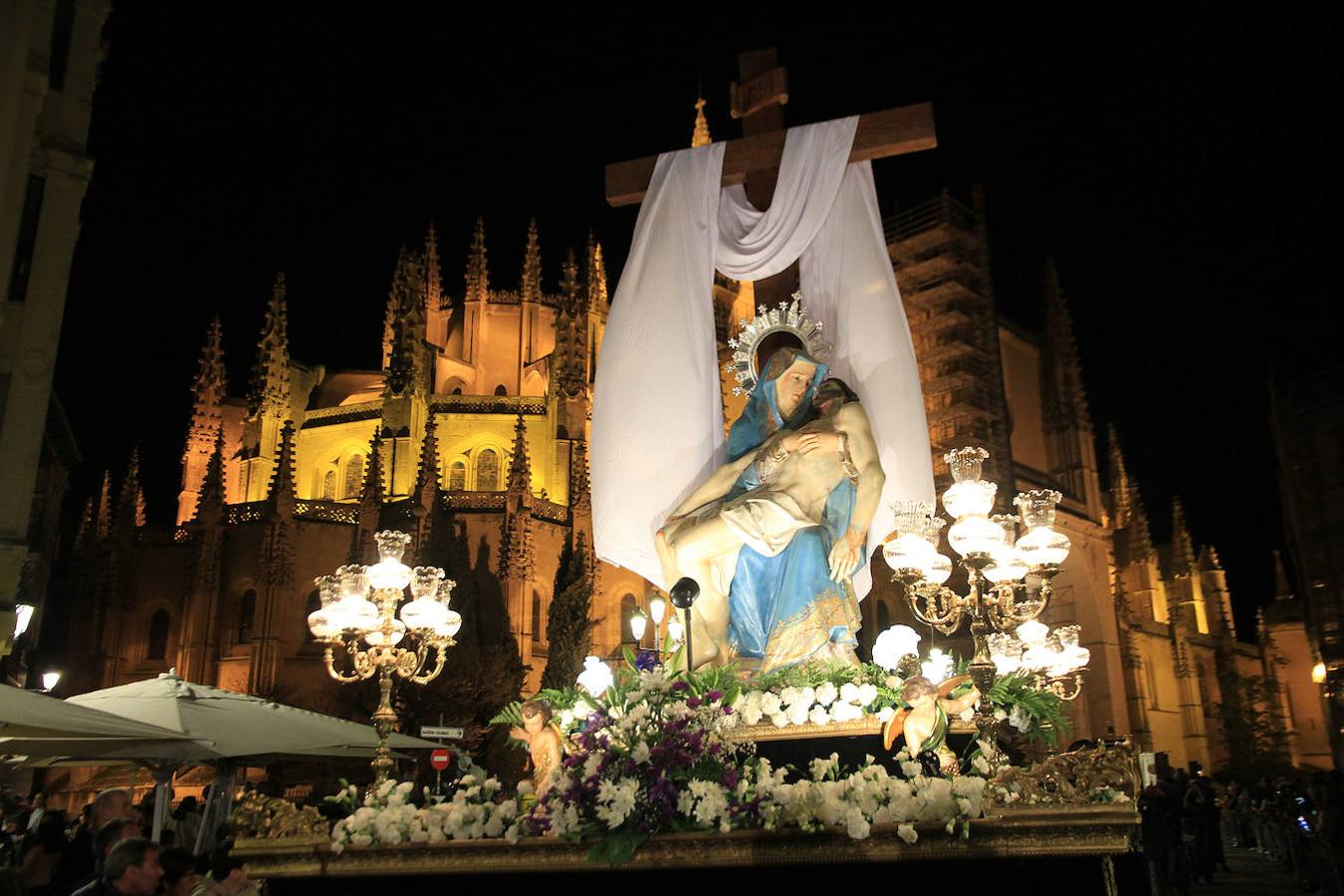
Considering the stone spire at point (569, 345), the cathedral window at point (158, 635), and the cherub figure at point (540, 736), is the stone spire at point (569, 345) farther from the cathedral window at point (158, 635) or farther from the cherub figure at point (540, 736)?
the cherub figure at point (540, 736)

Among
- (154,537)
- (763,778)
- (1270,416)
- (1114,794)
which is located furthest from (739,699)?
(1270,416)

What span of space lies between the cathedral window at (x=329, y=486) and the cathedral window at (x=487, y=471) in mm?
5934

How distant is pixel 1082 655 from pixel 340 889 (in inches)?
233

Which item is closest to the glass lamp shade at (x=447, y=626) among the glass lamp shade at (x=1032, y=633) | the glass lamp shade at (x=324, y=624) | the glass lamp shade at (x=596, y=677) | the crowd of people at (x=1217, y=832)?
the glass lamp shade at (x=324, y=624)

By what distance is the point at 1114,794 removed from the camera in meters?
4.14

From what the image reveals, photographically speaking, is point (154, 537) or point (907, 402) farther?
point (154, 537)

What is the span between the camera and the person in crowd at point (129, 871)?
467 centimetres

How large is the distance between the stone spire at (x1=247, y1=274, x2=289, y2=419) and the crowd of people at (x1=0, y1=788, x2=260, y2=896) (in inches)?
1287

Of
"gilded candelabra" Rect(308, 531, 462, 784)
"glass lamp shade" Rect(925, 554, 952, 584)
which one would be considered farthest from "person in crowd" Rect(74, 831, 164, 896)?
"glass lamp shade" Rect(925, 554, 952, 584)

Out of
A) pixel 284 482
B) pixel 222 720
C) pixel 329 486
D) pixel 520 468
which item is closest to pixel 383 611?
pixel 222 720

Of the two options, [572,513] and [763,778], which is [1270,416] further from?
[763,778]

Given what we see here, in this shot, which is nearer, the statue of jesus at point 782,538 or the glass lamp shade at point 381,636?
the statue of jesus at point 782,538

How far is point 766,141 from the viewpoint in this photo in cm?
822

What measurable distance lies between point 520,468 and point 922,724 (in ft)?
112
